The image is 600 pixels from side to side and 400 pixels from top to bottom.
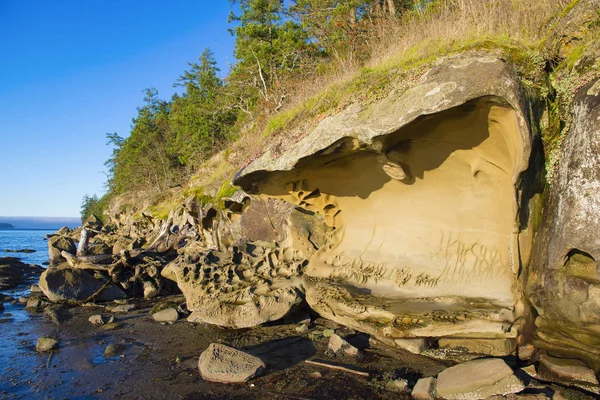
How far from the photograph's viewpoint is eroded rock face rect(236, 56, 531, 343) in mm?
4793

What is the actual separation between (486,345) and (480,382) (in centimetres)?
114

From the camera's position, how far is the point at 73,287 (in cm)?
931

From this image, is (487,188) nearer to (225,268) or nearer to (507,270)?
(507,270)

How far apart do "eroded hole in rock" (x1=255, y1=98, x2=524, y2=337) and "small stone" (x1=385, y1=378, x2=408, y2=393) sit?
906 millimetres

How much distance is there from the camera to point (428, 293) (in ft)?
20.0

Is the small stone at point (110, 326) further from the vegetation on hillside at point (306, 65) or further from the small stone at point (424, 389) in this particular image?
the small stone at point (424, 389)

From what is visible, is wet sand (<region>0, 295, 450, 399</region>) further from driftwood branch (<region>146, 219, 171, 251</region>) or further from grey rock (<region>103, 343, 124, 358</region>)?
driftwood branch (<region>146, 219, 171, 251</region>)

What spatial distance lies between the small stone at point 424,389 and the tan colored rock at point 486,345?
105 centimetres

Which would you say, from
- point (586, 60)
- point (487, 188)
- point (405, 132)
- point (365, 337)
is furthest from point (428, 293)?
point (586, 60)

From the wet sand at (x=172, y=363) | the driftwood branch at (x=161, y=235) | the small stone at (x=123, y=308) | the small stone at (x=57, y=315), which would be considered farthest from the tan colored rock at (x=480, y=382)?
the driftwood branch at (x=161, y=235)

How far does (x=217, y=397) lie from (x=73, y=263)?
332 inches

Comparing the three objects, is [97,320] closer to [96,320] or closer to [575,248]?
[96,320]

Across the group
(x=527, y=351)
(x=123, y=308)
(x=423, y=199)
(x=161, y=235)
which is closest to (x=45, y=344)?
(x=123, y=308)

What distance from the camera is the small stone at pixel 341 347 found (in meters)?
5.42
